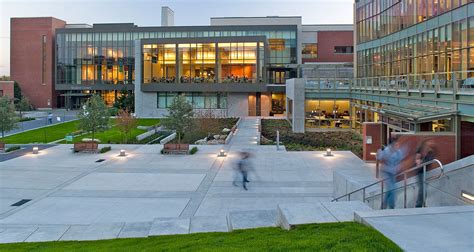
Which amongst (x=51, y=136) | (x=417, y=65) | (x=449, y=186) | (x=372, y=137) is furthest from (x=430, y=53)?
(x=51, y=136)

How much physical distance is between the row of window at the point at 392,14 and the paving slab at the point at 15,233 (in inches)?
877

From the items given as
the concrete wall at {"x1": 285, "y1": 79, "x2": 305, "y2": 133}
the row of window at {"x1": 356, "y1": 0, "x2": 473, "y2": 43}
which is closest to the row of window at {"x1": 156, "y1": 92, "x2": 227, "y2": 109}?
the row of window at {"x1": 356, "y1": 0, "x2": 473, "y2": 43}

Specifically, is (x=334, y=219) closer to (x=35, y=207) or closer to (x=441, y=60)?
(x=35, y=207)

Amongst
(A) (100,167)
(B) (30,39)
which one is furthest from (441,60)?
(B) (30,39)

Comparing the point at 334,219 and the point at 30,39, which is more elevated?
the point at 30,39

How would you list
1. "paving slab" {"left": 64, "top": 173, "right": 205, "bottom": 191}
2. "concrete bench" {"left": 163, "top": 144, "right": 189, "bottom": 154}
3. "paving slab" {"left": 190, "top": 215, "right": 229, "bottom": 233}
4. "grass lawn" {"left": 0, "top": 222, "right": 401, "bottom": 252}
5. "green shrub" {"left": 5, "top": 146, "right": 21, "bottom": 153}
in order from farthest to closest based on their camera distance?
1. "green shrub" {"left": 5, "top": 146, "right": 21, "bottom": 153}
2. "concrete bench" {"left": 163, "top": 144, "right": 189, "bottom": 154}
3. "paving slab" {"left": 64, "top": 173, "right": 205, "bottom": 191}
4. "paving slab" {"left": 190, "top": 215, "right": 229, "bottom": 233}
5. "grass lawn" {"left": 0, "top": 222, "right": 401, "bottom": 252}

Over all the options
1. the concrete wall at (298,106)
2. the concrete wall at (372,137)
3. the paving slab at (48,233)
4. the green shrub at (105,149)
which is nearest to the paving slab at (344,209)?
the paving slab at (48,233)

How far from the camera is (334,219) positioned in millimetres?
8742

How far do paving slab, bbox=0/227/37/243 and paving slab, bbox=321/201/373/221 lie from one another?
7.66 metres

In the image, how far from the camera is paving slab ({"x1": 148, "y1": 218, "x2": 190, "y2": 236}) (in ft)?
34.2

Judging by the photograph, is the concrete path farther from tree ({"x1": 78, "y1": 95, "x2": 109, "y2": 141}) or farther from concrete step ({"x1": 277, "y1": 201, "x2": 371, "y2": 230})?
tree ({"x1": 78, "y1": 95, "x2": 109, "y2": 141})

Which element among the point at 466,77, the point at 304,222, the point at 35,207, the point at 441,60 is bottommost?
the point at 35,207

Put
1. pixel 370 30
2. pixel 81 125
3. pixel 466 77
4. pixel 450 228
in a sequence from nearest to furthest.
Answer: pixel 450 228 → pixel 466 77 → pixel 81 125 → pixel 370 30

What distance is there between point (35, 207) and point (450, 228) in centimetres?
1289
